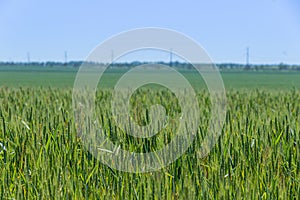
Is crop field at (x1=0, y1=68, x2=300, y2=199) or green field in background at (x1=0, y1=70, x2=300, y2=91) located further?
green field in background at (x1=0, y1=70, x2=300, y2=91)

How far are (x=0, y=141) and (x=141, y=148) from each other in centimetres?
A: 86

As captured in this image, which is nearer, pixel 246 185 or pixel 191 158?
pixel 246 185

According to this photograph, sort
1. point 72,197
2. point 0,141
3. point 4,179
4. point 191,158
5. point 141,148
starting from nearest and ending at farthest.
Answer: point 72,197 → point 4,179 → point 191,158 → point 141,148 → point 0,141

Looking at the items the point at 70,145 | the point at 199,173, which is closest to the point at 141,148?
the point at 70,145

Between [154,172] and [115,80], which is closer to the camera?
[154,172]

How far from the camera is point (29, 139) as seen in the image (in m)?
2.91

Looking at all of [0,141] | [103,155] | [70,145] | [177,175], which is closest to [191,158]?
[177,175]

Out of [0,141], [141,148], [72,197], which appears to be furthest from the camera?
[0,141]

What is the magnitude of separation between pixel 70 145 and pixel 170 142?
58 cm

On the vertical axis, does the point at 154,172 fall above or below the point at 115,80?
above

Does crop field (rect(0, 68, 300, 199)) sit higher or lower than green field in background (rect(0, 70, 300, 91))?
higher

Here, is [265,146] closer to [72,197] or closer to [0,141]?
[72,197]

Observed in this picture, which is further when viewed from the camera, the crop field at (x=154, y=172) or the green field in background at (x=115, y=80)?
the green field in background at (x=115, y=80)

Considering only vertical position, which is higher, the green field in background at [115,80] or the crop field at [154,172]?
the crop field at [154,172]
